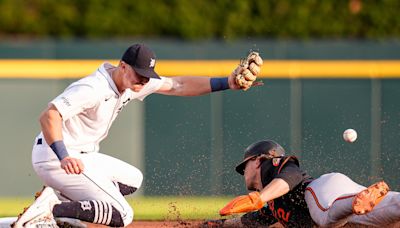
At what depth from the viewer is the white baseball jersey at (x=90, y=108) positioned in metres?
5.26

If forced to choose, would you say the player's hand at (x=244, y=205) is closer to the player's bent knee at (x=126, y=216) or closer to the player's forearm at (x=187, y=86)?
the player's bent knee at (x=126, y=216)

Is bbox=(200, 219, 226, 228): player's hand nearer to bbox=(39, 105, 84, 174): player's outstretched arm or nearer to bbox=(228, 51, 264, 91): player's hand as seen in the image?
bbox=(228, 51, 264, 91): player's hand

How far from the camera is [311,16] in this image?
39.9 feet

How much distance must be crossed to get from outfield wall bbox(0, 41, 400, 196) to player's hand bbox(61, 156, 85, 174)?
5.42 m

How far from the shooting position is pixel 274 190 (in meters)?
5.16

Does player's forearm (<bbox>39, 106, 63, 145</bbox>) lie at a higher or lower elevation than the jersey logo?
higher

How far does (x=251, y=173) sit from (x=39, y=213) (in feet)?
4.18

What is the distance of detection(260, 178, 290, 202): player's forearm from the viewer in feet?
16.8

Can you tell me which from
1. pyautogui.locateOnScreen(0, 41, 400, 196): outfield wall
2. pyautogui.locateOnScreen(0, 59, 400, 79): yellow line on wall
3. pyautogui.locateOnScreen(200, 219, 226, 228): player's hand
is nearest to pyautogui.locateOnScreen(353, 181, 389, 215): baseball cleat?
pyautogui.locateOnScreen(200, 219, 226, 228): player's hand

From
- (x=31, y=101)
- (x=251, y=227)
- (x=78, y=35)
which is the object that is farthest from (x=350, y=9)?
(x=251, y=227)

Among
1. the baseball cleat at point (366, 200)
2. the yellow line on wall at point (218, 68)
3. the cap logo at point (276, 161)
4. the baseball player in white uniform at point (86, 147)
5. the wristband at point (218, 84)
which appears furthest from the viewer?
the yellow line on wall at point (218, 68)

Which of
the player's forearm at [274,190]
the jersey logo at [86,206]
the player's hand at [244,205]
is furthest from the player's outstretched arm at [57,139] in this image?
the player's forearm at [274,190]

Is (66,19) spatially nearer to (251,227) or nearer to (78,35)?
(78,35)

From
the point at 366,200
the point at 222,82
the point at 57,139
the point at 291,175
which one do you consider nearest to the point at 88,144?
the point at 57,139
